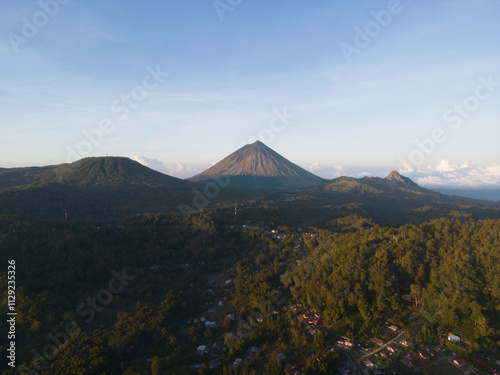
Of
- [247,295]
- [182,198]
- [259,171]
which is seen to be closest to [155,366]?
[247,295]

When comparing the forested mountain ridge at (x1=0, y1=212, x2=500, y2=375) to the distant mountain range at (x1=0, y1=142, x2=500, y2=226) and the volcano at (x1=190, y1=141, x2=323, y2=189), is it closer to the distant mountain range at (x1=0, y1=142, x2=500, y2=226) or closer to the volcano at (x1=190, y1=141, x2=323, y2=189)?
the distant mountain range at (x1=0, y1=142, x2=500, y2=226)

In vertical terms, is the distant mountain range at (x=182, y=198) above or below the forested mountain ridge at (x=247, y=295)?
above

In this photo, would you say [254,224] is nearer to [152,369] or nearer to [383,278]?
[383,278]

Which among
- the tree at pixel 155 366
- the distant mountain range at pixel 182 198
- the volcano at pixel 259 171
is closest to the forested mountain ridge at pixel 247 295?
the tree at pixel 155 366

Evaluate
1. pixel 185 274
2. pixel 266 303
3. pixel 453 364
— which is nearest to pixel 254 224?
pixel 185 274

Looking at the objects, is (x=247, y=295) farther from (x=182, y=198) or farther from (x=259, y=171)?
(x=259, y=171)

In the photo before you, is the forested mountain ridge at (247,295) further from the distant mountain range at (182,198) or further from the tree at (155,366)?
the distant mountain range at (182,198)
